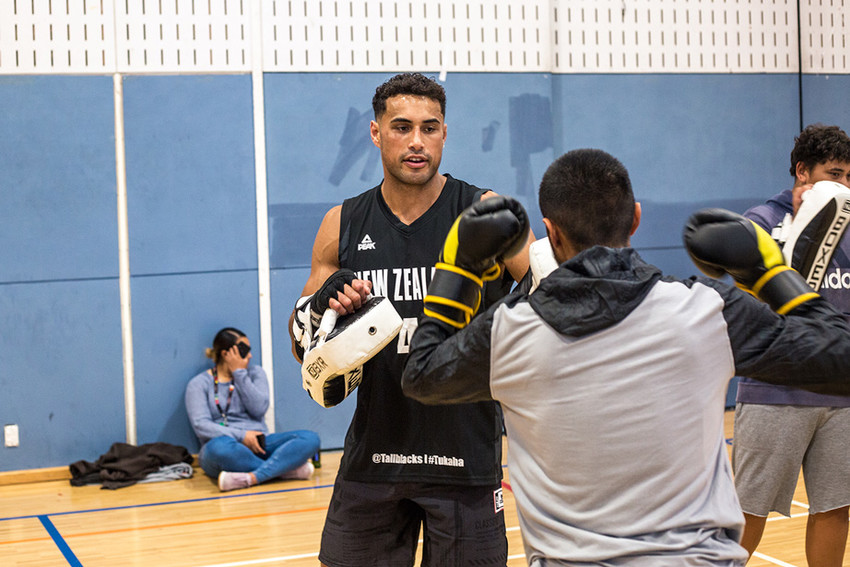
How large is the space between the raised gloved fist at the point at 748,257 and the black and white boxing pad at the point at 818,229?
1.46 metres

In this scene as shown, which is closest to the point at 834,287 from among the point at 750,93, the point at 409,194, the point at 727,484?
the point at 409,194

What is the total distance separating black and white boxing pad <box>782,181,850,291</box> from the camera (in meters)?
3.29

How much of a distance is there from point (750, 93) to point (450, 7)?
2923 mm

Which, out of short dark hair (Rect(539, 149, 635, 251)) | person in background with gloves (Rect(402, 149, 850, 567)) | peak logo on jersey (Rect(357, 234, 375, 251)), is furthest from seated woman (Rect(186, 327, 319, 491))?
short dark hair (Rect(539, 149, 635, 251))

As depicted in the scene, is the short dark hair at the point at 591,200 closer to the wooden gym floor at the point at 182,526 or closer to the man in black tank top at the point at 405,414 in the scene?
the man in black tank top at the point at 405,414

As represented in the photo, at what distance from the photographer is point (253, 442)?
21.5 feet

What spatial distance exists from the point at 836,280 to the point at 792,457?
70 cm

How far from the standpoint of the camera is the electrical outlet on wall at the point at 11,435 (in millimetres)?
6727

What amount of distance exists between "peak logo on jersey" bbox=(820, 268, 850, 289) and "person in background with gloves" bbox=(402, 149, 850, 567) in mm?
1782

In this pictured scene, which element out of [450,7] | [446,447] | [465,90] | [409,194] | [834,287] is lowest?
[446,447]

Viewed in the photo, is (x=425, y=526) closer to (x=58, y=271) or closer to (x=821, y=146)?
(x=821, y=146)

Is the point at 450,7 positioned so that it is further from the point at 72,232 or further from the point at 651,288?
the point at 651,288

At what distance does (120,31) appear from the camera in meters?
6.93

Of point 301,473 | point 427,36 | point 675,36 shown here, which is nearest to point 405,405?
point 301,473
